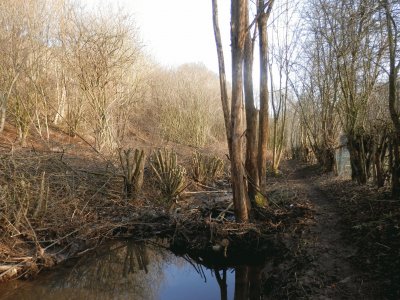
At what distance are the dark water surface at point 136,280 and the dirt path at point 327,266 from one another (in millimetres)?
933

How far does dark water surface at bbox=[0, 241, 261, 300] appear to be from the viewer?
5.79 m

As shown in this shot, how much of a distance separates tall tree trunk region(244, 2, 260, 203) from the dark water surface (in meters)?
1.80

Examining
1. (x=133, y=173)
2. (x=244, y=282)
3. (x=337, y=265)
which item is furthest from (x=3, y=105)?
(x=337, y=265)

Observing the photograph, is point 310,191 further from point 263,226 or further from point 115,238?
point 115,238

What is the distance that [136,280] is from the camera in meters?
6.48

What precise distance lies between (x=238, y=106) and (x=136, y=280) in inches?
141

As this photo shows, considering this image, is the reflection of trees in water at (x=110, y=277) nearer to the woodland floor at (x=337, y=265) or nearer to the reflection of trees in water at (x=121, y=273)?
the reflection of trees in water at (x=121, y=273)

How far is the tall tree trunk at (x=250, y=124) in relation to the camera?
7644 millimetres

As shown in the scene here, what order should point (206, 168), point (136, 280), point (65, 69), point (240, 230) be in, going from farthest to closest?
1. point (65, 69)
2. point (206, 168)
3. point (240, 230)
4. point (136, 280)

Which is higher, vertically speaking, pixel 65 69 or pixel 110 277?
pixel 65 69

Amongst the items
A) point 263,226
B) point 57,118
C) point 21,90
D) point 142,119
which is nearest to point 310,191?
point 263,226

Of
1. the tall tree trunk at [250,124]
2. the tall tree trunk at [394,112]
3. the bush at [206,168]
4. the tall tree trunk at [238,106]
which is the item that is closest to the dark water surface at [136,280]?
the tall tree trunk at [238,106]

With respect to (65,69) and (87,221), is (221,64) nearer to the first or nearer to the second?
(87,221)

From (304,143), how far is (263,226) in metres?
18.0
